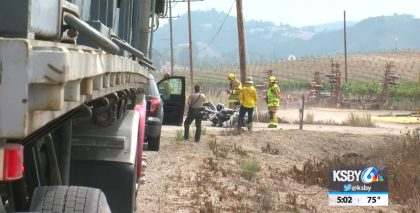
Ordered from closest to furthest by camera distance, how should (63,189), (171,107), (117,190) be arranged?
1. (63,189)
2. (117,190)
3. (171,107)

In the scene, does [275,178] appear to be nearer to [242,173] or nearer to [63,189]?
[242,173]

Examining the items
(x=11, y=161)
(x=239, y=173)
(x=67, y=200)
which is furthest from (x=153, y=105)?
(x=11, y=161)

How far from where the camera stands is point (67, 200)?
290 centimetres

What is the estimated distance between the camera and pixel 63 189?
3.00 m

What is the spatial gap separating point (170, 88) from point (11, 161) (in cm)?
1226

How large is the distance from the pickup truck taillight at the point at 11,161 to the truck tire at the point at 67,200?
951mm

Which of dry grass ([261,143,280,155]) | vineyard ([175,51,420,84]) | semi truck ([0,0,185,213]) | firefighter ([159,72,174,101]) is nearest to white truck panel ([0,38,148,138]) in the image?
semi truck ([0,0,185,213])

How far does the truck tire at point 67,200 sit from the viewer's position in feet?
9.29

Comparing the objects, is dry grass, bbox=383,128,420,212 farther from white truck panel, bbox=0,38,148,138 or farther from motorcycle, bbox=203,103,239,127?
white truck panel, bbox=0,38,148,138

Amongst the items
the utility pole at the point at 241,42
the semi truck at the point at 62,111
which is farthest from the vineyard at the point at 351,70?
the semi truck at the point at 62,111

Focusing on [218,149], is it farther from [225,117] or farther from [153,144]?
[225,117]

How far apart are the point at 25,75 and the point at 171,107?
39.4 feet

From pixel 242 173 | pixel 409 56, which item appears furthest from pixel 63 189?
pixel 409 56

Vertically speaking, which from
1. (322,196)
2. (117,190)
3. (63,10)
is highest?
(63,10)
